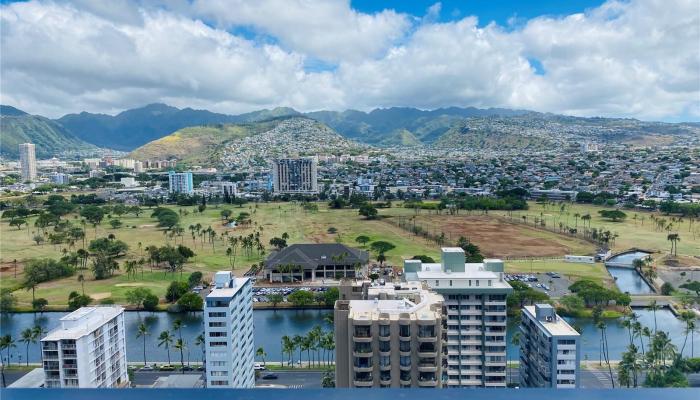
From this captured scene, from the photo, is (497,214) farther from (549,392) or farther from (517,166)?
(549,392)

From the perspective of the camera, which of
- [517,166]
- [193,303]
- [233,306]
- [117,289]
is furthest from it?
[517,166]

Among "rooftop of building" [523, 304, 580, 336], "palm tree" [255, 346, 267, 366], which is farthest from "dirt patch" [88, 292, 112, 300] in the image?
"rooftop of building" [523, 304, 580, 336]

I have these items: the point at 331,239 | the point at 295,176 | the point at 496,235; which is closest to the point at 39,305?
the point at 331,239

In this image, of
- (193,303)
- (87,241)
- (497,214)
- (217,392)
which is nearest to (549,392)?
(217,392)

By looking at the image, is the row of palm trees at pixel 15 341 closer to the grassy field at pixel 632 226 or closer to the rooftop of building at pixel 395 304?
the rooftop of building at pixel 395 304

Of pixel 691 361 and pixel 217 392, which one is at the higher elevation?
pixel 217 392

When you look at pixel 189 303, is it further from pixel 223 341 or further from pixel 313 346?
pixel 223 341
